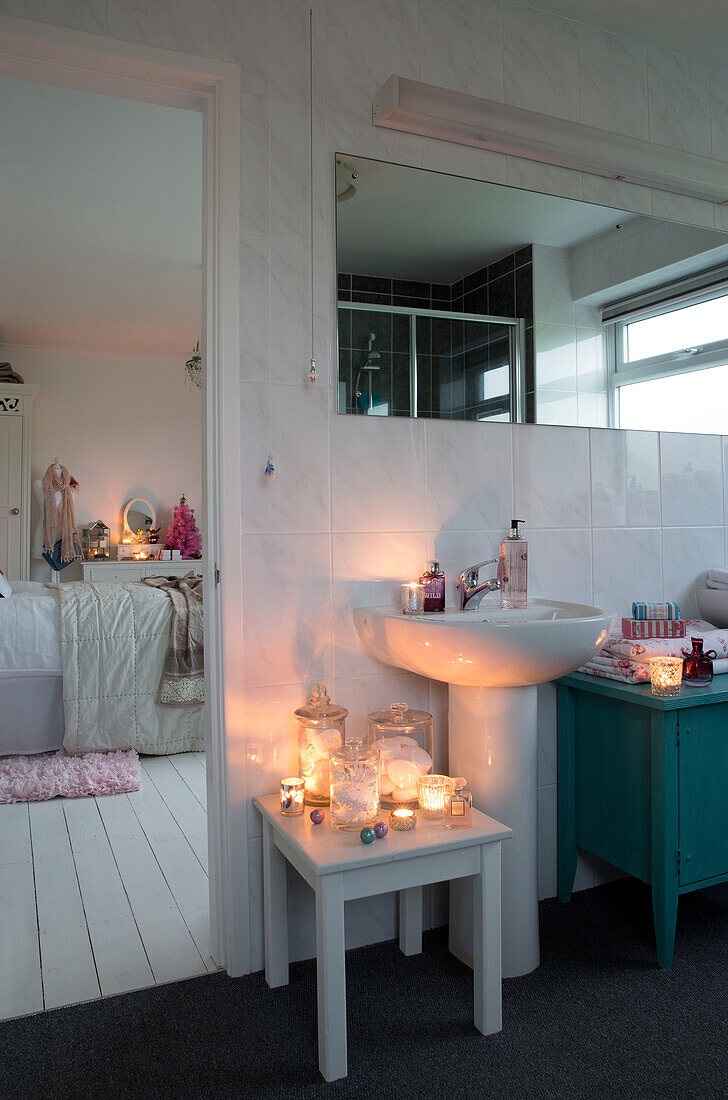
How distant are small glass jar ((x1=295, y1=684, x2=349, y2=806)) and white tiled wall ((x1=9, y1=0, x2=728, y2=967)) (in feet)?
0.25

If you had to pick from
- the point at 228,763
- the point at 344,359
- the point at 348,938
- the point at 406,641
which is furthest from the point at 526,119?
the point at 348,938

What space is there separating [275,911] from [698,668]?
47.7 inches

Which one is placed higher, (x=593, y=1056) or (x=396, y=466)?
(x=396, y=466)

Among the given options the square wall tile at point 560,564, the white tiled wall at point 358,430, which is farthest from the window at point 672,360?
A: the square wall tile at point 560,564

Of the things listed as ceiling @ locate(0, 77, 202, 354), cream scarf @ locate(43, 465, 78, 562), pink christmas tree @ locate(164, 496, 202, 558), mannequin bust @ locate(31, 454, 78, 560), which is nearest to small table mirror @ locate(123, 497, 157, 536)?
pink christmas tree @ locate(164, 496, 202, 558)

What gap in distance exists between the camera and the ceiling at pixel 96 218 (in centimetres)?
296

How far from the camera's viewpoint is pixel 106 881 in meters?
2.40

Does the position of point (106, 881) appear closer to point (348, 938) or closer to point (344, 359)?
point (348, 938)

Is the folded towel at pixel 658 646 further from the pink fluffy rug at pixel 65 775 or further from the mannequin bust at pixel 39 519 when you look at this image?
the mannequin bust at pixel 39 519

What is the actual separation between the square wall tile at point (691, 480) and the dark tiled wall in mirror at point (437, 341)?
23.1 inches

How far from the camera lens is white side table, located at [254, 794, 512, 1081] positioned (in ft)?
4.88

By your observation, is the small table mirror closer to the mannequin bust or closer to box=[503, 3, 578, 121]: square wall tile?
the mannequin bust

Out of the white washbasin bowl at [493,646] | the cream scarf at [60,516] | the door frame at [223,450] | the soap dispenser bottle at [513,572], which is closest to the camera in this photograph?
the white washbasin bowl at [493,646]

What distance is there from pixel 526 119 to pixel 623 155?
0.36 meters
